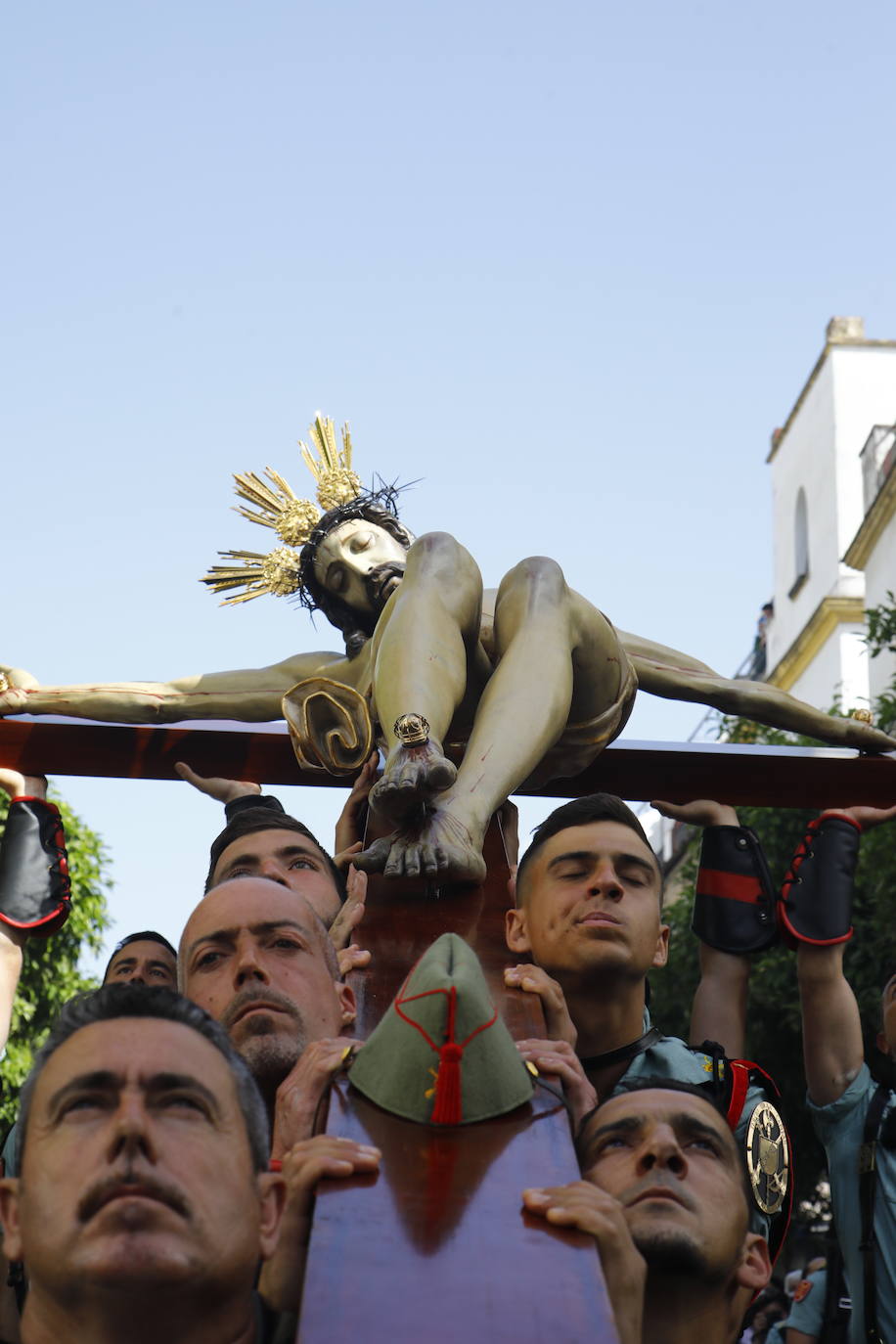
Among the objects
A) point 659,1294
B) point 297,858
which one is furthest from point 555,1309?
point 297,858

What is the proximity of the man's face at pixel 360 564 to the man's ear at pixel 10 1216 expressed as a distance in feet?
10.4

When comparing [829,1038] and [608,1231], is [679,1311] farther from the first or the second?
[829,1038]

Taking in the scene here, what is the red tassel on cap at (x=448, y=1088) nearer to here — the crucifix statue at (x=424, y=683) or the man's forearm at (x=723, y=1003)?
the crucifix statue at (x=424, y=683)

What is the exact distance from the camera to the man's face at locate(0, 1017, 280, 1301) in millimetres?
2678

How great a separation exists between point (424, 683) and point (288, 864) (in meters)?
0.74

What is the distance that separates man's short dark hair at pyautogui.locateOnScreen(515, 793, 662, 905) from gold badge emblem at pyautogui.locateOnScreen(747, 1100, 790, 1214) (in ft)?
2.02

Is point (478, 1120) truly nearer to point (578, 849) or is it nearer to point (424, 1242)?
point (424, 1242)

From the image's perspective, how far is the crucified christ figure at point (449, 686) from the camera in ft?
14.1

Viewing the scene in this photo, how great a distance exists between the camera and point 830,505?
38.0 meters

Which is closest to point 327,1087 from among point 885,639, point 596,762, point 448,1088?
point 448,1088

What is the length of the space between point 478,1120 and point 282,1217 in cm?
36

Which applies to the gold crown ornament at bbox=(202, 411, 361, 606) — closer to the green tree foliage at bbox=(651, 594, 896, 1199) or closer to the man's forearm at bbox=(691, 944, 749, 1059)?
the man's forearm at bbox=(691, 944, 749, 1059)

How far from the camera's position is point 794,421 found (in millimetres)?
41344

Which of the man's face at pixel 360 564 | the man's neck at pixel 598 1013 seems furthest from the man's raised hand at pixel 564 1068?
the man's face at pixel 360 564
